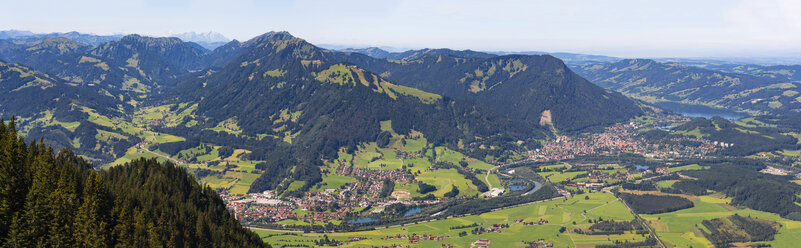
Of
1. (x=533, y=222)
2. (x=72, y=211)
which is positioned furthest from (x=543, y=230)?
(x=72, y=211)

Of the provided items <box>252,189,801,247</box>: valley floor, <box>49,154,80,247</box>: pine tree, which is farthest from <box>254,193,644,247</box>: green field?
<box>49,154,80,247</box>: pine tree

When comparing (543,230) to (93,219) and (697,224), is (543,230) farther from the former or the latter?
(93,219)

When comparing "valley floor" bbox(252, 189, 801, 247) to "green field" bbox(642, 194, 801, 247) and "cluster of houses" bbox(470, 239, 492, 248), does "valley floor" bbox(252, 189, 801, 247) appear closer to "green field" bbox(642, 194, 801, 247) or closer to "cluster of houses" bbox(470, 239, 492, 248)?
"green field" bbox(642, 194, 801, 247)

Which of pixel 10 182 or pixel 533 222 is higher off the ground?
pixel 10 182

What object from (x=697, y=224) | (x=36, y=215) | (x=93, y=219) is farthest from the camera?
(x=697, y=224)

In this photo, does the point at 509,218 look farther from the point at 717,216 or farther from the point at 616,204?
the point at 717,216

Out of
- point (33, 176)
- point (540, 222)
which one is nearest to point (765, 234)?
point (540, 222)

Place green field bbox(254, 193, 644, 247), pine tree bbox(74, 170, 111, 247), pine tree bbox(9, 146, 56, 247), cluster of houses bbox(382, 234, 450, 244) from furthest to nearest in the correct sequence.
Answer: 1. cluster of houses bbox(382, 234, 450, 244)
2. green field bbox(254, 193, 644, 247)
3. pine tree bbox(74, 170, 111, 247)
4. pine tree bbox(9, 146, 56, 247)

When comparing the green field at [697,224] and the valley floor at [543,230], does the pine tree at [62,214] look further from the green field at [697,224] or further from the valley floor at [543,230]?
the green field at [697,224]
